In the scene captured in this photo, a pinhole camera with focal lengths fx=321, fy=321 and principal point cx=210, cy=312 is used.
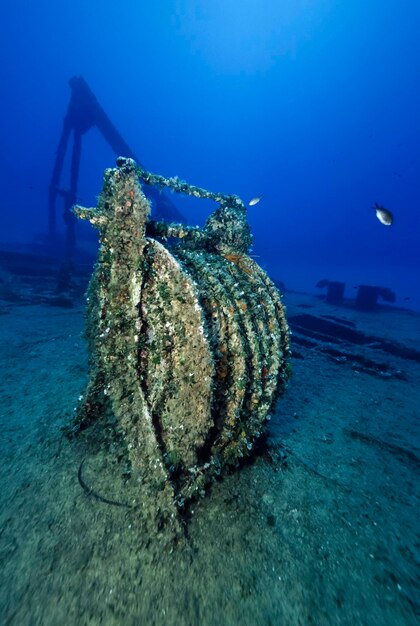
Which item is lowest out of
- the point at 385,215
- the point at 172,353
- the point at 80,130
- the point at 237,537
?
the point at 237,537

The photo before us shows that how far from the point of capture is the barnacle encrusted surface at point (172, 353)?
2.73m

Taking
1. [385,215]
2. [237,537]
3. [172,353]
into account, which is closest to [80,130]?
[385,215]

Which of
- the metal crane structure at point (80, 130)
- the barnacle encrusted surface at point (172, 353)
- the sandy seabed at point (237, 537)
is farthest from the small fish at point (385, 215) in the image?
the metal crane structure at point (80, 130)

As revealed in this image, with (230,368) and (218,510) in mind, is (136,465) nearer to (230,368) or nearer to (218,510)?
(218,510)

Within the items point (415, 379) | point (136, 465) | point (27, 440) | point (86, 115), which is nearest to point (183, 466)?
point (136, 465)

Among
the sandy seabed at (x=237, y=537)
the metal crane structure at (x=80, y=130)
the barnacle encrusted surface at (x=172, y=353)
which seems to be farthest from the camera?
the metal crane structure at (x=80, y=130)

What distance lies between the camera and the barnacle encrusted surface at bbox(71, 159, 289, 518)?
107 inches

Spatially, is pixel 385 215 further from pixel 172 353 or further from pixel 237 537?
pixel 237 537

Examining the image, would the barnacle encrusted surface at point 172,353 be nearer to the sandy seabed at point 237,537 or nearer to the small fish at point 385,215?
the sandy seabed at point 237,537

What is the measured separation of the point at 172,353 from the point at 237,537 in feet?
5.35

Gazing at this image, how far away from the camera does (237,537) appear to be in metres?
2.69

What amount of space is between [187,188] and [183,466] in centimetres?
303

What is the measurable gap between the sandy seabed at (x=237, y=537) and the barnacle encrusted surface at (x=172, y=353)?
43cm

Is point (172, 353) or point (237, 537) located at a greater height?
point (172, 353)
